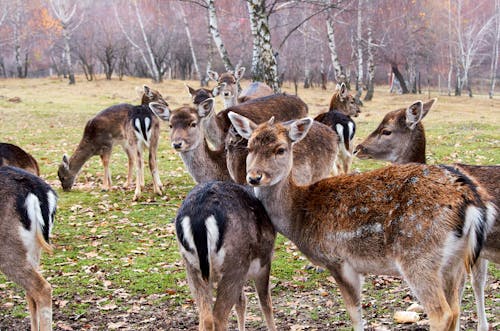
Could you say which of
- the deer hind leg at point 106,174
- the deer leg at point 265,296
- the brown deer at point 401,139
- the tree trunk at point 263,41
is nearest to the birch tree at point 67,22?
the tree trunk at point 263,41

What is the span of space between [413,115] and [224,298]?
3.26 metres

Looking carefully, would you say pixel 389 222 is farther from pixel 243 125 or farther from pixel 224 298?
pixel 243 125

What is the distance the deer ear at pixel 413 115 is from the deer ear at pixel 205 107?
244 centimetres

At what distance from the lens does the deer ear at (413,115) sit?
6.07 meters

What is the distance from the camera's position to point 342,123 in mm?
8781

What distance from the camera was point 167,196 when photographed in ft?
31.3

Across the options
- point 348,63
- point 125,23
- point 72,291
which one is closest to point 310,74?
point 348,63

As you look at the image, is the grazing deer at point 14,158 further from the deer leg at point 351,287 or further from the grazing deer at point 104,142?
the deer leg at point 351,287

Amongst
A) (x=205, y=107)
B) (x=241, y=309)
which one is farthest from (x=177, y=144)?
(x=241, y=309)

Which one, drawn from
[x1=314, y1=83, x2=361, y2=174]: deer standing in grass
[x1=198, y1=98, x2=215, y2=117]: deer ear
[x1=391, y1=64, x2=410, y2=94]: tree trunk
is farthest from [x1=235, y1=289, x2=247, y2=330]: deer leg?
[x1=391, y1=64, x2=410, y2=94]: tree trunk

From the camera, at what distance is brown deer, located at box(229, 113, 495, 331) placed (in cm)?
347

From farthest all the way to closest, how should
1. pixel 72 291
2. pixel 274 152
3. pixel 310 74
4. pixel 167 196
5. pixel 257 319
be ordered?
pixel 310 74 < pixel 167 196 < pixel 72 291 < pixel 257 319 < pixel 274 152

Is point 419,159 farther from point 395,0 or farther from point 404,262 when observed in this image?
point 395,0

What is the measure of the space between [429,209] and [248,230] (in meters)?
1.18
